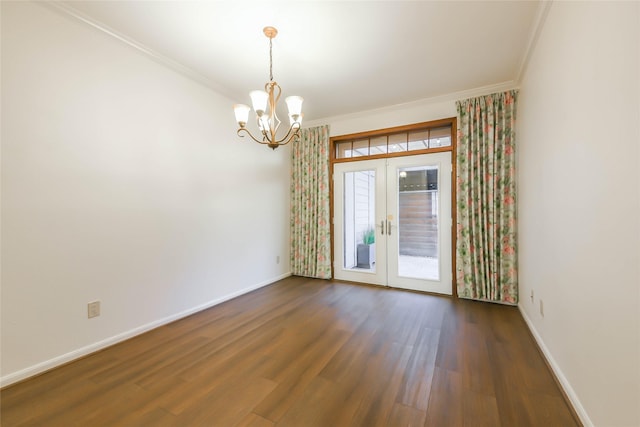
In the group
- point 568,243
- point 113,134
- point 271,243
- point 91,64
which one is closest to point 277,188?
point 271,243

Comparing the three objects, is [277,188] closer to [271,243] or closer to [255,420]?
[271,243]

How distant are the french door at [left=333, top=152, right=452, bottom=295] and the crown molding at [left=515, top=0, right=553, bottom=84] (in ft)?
3.98

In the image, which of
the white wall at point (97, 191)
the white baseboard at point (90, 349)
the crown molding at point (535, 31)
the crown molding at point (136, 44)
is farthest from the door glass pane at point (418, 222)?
the crown molding at point (136, 44)

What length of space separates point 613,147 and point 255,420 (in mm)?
2280

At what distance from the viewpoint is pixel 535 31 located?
2.22 metres

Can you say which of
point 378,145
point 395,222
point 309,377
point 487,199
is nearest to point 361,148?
point 378,145

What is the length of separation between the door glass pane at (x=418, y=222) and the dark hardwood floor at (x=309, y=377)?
96cm

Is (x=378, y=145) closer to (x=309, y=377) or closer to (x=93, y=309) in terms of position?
(x=309, y=377)

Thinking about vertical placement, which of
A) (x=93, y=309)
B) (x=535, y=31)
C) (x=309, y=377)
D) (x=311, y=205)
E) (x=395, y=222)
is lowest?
(x=309, y=377)

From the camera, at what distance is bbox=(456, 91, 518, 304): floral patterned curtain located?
3.16 m

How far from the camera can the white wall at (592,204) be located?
104cm

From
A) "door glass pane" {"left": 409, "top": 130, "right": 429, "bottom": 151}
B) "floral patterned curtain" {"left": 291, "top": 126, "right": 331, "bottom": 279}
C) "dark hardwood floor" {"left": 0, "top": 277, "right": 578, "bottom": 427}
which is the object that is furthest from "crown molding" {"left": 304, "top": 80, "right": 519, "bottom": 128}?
"dark hardwood floor" {"left": 0, "top": 277, "right": 578, "bottom": 427}

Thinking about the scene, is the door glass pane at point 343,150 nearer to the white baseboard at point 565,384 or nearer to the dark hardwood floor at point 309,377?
the dark hardwood floor at point 309,377

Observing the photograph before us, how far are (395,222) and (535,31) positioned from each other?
2.55 meters
